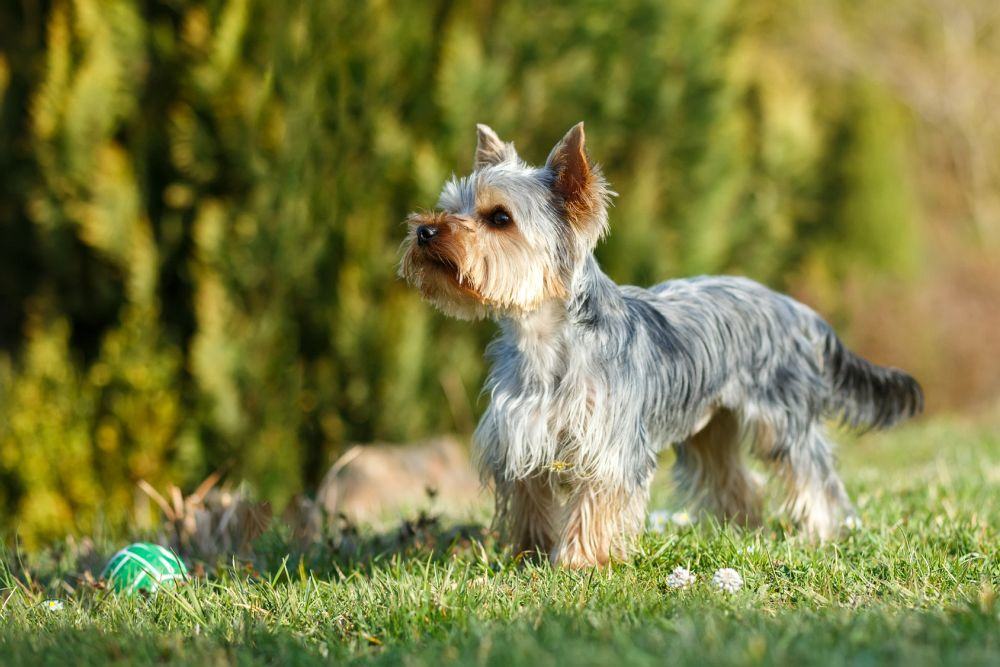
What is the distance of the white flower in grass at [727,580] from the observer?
170 inches

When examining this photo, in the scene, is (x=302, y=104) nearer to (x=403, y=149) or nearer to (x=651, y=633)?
(x=403, y=149)

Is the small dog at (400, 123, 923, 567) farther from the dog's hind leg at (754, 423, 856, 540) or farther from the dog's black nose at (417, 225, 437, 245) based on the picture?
the dog's hind leg at (754, 423, 856, 540)

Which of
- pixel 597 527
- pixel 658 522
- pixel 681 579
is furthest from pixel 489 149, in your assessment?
pixel 681 579

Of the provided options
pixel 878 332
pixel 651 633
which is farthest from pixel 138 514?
pixel 878 332

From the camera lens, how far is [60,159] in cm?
946

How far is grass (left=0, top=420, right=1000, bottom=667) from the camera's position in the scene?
134 inches

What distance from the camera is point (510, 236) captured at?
4.88 meters

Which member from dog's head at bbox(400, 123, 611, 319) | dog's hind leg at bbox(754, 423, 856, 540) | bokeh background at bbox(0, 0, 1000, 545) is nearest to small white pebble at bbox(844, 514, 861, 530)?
dog's hind leg at bbox(754, 423, 856, 540)

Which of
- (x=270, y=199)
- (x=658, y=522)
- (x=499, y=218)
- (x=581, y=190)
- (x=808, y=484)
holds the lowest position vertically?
(x=658, y=522)

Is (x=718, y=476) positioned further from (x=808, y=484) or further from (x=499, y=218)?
(x=499, y=218)

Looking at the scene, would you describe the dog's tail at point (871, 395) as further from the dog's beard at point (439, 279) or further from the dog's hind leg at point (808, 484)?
the dog's beard at point (439, 279)

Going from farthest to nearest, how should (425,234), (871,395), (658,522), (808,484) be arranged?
1. (871,395)
2. (658,522)
3. (808,484)
4. (425,234)

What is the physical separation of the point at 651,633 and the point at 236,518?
3.24m

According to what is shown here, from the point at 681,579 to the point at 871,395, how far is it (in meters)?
2.33
